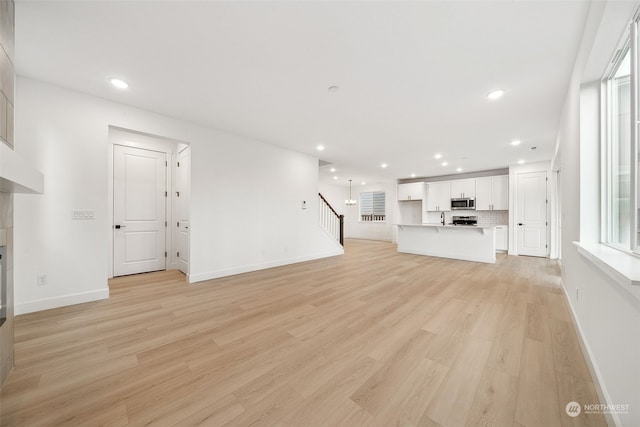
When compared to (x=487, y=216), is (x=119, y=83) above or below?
above

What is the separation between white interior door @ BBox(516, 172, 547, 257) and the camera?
6.61 metres

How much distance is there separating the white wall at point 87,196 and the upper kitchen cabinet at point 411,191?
6.74m

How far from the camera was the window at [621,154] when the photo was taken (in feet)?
4.75

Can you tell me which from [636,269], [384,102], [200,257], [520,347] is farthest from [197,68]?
[520,347]

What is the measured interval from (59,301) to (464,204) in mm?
9926

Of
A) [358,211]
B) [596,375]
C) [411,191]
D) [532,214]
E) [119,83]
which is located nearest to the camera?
[596,375]

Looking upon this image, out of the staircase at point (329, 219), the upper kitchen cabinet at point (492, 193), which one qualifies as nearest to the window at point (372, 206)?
the staircase at point (329, 219)

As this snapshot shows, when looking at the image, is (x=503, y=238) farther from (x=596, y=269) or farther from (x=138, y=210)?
(x=138, y=210)

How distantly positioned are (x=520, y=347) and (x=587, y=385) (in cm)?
47

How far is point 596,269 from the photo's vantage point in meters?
1.73

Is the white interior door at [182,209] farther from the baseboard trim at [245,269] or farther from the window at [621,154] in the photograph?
the window at [621,154]

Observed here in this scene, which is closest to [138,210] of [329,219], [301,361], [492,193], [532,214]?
[301,361]

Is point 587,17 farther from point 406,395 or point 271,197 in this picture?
point 271,197

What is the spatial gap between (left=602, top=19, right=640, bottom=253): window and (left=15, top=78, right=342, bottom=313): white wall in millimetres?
4938
